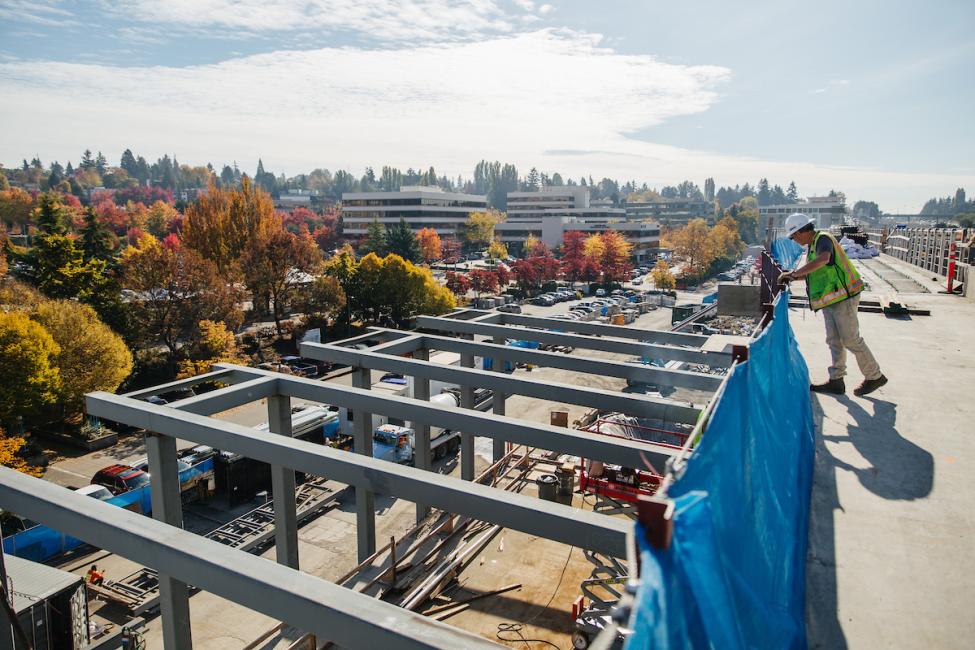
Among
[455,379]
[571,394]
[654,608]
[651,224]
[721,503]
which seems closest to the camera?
[654,608]

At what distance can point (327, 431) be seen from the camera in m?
22.0

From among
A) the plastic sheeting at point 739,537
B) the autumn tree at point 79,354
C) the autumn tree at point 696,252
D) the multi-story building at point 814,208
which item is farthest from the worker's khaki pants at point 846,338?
the multi-story building at point 814,208

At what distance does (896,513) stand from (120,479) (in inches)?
776

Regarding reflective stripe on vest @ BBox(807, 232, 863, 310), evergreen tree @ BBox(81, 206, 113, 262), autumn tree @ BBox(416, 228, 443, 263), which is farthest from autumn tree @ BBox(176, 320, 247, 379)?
autumn tree @ BBox(416, 228, 443, 263)

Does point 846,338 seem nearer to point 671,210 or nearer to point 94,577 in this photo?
point 94,577

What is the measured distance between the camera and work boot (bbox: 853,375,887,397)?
17.8 feet

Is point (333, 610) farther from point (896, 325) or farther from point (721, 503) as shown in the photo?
point (896, 325)

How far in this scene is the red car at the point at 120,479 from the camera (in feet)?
57.0

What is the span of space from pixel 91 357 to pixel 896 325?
2462 centimetres

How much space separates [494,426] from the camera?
4.67 meters

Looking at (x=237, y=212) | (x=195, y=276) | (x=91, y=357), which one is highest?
(x=237, y=212)

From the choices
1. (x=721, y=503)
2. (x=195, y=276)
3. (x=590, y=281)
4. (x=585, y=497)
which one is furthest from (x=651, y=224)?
(x=721, y=503)

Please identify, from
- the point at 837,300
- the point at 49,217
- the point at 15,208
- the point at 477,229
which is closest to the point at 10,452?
the point at 837,300

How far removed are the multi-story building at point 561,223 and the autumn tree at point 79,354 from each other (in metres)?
60.1
